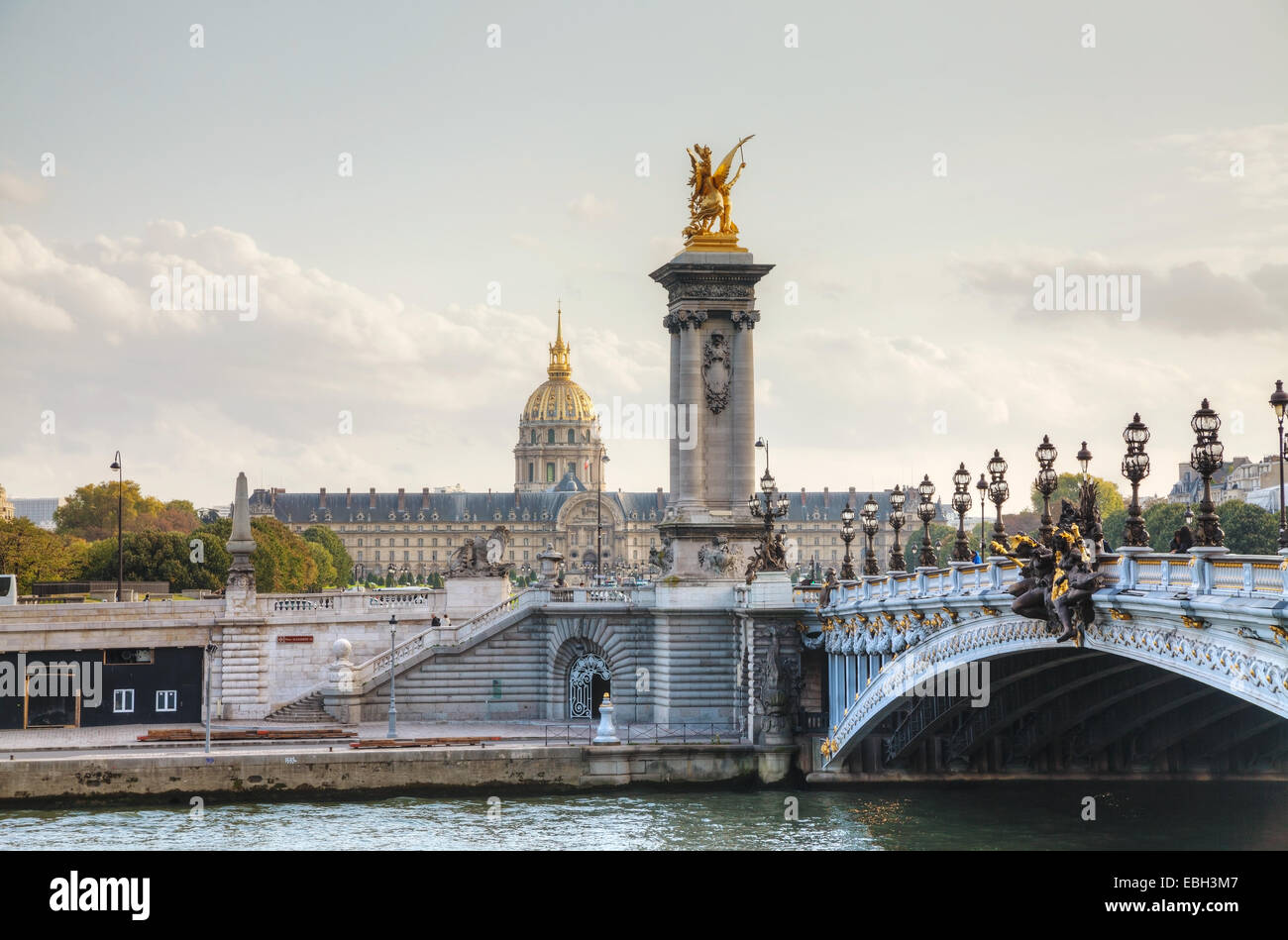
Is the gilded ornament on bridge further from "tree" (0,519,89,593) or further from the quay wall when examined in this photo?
"tree" (0,519,89,593)

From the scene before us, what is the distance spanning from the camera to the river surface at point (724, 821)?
144ft

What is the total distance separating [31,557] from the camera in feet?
284

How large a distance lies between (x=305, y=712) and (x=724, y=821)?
1839cm

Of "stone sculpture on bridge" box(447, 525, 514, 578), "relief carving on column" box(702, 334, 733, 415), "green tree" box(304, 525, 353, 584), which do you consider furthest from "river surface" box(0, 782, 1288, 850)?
"green tree" box(304, 525, 353, 584)

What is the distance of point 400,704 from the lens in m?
62.0

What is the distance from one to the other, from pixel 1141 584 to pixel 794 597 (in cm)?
2501

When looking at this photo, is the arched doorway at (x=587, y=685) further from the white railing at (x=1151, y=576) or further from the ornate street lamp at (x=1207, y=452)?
the ornate street lamp at (x=1207, y=452)

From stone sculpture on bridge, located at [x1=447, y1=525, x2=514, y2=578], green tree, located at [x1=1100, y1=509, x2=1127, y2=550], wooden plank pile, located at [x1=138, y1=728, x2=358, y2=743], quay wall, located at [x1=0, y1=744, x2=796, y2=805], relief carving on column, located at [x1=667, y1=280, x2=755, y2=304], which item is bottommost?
quay wall, located at [x1=0, y1=744, x2=796, y2=805]

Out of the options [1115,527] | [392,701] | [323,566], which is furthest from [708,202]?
[323,566]

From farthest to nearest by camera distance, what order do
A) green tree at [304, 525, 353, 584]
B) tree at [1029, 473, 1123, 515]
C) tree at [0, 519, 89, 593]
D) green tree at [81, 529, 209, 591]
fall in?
green tree at [304, 525, 353, 584]
tree at [1029, 473, 1123, 515]
green tree at [81, 529, 209, 591]
tree at [0, 519, 89, 593]

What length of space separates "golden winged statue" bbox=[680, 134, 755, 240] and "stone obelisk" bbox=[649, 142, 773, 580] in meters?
0.79

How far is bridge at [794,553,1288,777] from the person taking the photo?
98.3ft
